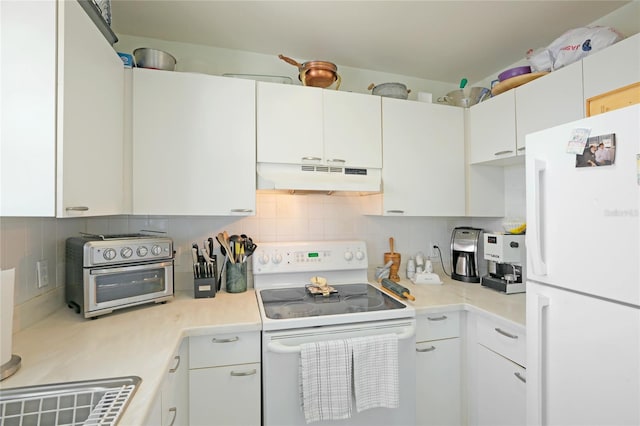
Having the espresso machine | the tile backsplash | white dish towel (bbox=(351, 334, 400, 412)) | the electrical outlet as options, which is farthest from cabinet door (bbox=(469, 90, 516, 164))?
the electrical outlet

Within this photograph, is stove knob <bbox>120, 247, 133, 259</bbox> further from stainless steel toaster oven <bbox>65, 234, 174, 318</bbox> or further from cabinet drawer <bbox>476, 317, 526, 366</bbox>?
cabinet drawer <bbox>476, 317, 526, 366</bbox>

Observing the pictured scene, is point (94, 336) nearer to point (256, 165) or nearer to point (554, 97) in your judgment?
point (256, 165)

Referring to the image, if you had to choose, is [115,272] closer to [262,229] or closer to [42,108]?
[42,108]

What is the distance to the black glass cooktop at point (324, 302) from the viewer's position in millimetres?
1547

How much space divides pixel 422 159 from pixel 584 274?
120 centimetres

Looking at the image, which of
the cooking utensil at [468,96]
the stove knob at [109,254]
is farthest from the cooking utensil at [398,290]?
the stove knob at [109,254]

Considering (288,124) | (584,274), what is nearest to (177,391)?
(288,124)

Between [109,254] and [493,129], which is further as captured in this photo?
[493,129]

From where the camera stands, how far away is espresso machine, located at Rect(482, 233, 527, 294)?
185 centimetres

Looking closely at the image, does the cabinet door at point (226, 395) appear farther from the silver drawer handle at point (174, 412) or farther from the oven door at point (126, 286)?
the oven door at point (126, 286)

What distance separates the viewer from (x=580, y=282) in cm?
101

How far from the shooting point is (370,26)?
1.76 m

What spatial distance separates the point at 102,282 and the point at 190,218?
2.12ft

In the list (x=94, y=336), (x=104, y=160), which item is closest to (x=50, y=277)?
(x=94, y=336)
